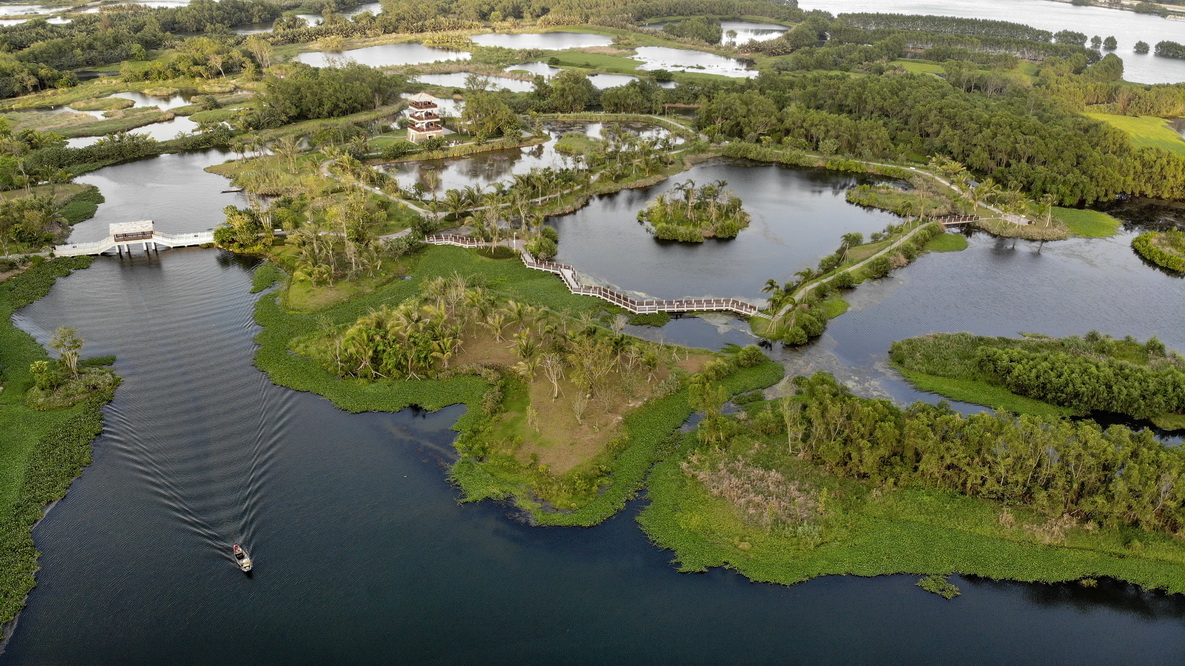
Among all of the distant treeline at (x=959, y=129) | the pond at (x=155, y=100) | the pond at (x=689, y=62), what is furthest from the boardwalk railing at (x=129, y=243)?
the pond at (x=689, y=62)

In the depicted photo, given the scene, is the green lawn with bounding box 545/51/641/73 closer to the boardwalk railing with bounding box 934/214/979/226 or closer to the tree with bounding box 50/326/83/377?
the boardwalk railing with bounding box 934/214/979/226

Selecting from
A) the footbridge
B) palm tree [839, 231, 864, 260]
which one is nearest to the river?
the footbridge

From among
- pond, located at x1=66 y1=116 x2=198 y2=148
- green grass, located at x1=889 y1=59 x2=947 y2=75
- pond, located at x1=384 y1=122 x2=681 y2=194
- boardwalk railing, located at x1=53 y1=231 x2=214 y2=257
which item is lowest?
boardwalk railing, located at x1=53 y1=231 x2=214 y2=257

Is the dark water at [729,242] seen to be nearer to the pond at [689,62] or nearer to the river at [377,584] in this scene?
the river at [377,584]

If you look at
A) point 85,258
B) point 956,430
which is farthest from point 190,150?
point 956,430

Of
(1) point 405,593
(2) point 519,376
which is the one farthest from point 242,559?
(2) point 519,376

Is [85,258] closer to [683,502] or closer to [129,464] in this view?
[129,464]

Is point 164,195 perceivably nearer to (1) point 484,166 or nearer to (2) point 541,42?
(1) point 484,166
